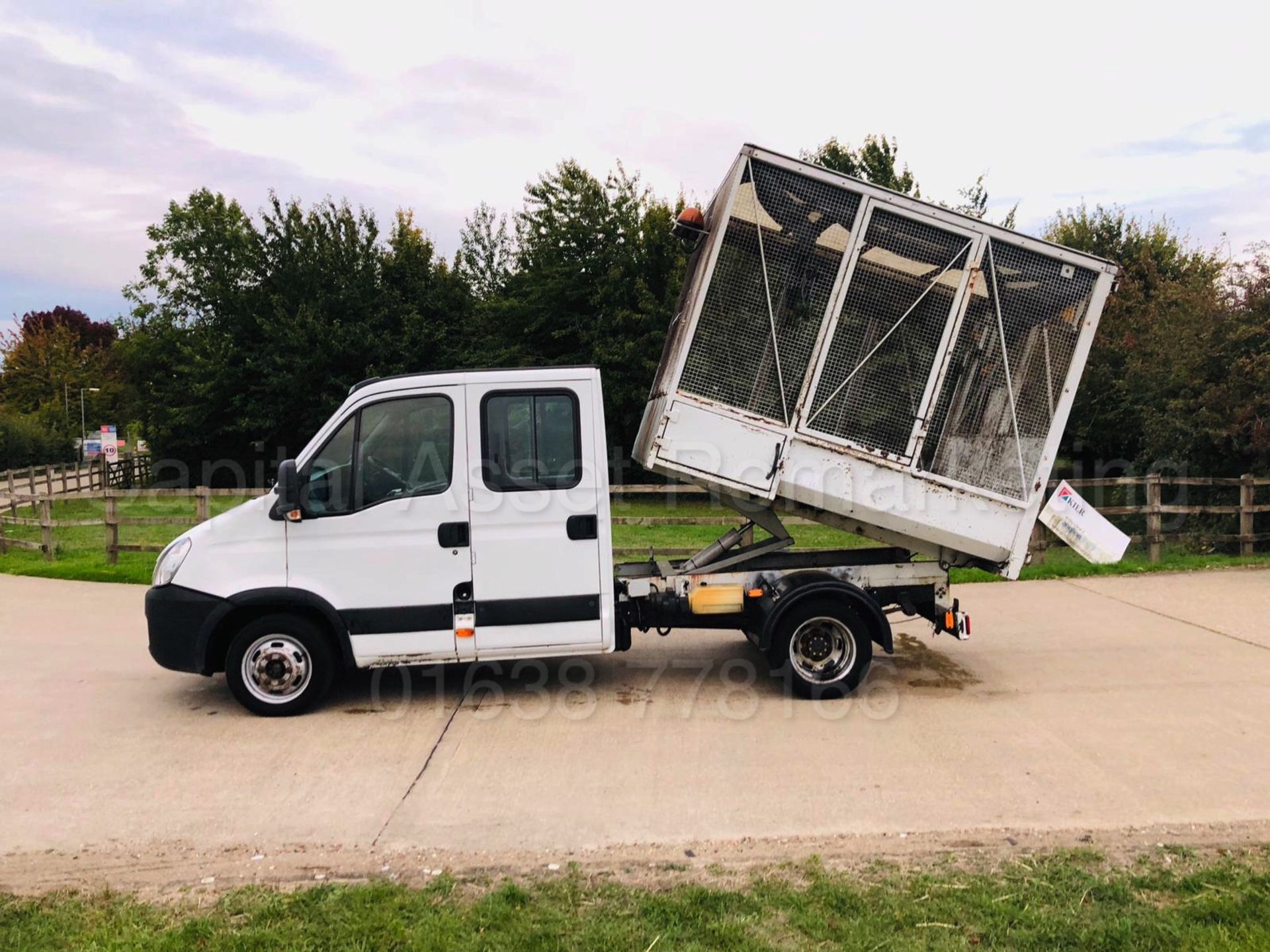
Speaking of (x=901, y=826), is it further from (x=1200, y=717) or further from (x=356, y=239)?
(x=356, y=239)

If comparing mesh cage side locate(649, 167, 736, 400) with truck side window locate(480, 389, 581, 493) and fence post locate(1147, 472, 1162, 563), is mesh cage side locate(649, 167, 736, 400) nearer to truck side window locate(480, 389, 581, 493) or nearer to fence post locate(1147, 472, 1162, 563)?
truck side window locate(480, 389, 581, 493)

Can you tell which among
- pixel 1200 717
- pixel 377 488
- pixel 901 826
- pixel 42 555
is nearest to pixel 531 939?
pixel 901 826

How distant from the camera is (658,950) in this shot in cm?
342

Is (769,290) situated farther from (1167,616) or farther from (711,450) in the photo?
(1167,616)

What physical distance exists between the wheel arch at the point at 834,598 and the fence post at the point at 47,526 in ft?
35.8

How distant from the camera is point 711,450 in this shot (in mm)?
6410

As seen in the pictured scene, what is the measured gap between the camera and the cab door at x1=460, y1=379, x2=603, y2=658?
627 centimetres

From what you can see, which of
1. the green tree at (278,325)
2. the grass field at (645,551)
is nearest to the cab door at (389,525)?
the grass field at (645,551)

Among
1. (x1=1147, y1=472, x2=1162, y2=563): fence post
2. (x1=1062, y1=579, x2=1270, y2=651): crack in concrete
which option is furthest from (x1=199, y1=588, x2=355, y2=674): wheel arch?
(x1=1147, y1=472, x2=1162, y2=563): fence post

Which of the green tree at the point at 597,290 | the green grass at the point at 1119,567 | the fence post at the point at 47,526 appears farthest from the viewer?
the green tree at the point at 597,290

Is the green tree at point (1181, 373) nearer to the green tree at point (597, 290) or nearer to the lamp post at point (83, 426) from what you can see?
the green tree at point (597, 290)

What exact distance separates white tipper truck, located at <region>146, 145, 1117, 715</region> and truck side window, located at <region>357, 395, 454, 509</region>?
0.01m

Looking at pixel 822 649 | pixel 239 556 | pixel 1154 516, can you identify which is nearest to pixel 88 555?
pixel 239 556

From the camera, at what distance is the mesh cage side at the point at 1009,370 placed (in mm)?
6371
